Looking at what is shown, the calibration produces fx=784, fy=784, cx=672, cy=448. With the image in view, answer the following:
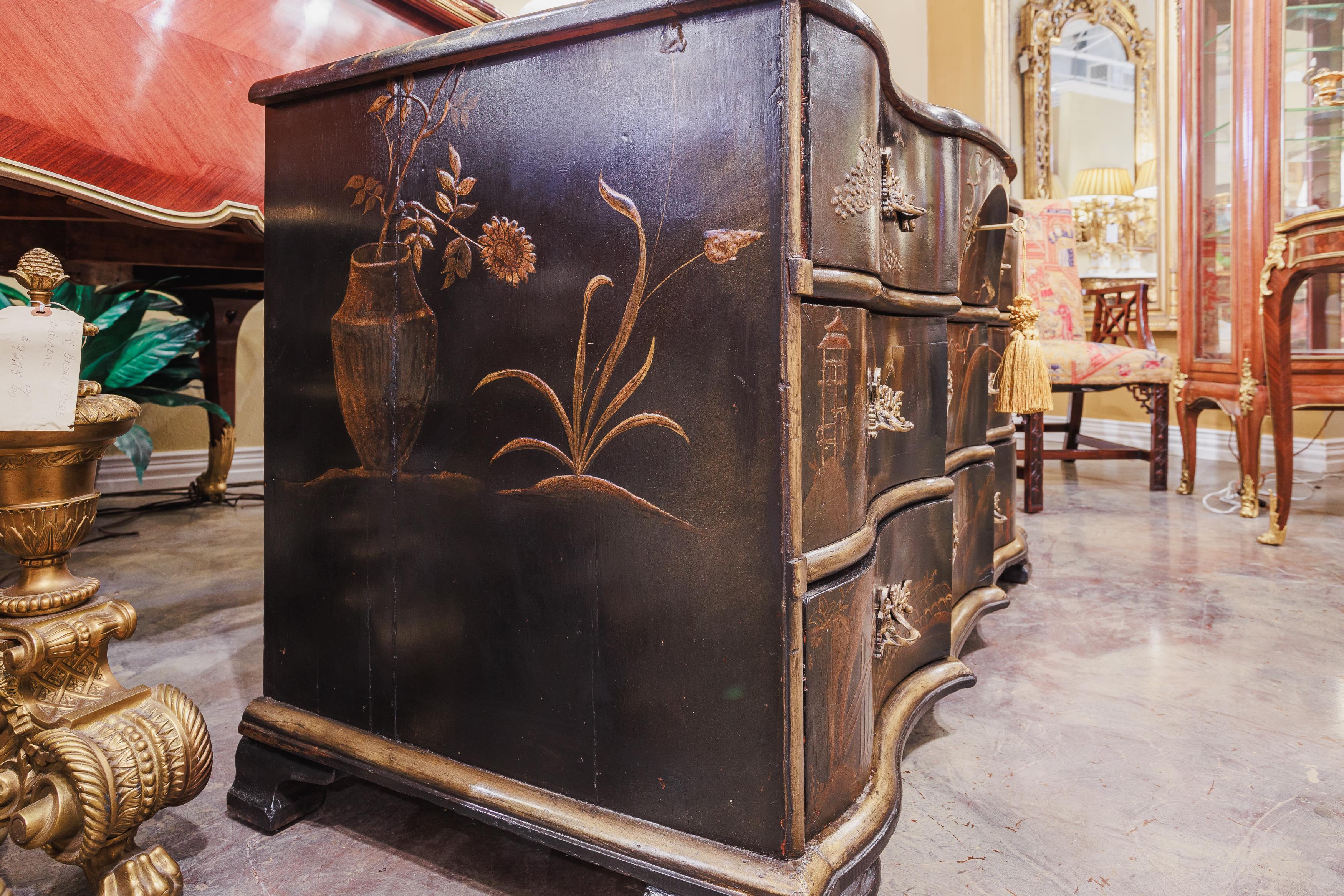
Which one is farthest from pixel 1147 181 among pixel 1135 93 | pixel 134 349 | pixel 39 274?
pixel 39 274

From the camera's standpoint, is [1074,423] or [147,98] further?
[1074,423]

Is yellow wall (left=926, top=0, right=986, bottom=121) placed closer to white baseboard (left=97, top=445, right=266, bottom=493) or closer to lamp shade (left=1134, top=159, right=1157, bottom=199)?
lamp shade (left=1134, top=159, right=1157, bottom=199)

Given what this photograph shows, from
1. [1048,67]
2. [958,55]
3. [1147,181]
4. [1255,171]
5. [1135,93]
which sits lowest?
[1255,171]

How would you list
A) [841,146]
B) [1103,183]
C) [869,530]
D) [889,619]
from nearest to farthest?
[841,146]
[869,530]
[889,619]
[1103,183]

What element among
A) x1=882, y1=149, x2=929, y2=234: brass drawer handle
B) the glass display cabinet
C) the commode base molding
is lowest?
the commode base molding

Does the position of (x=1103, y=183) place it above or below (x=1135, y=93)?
below

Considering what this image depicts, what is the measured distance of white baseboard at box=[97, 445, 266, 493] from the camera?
3033 mm

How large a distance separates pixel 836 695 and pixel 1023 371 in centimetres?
106

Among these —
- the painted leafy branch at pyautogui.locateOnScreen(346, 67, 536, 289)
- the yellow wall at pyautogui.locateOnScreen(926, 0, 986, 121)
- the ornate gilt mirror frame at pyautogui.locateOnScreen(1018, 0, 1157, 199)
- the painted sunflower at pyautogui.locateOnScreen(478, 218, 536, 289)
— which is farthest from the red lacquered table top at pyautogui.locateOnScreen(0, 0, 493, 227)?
the ornate gilt mirror frame at pyautogui.locateOnScreen(1018, 0, 1157, 199)

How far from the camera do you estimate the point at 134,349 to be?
7.52 ft

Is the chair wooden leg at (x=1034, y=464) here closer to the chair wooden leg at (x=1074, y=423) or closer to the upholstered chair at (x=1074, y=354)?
the upholstered chair at (x=1074, y=354)

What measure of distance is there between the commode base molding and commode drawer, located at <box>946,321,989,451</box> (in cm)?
57

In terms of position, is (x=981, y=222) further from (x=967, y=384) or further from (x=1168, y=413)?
(x=1168, y=413)

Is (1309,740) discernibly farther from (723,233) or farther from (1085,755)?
(723,233)
